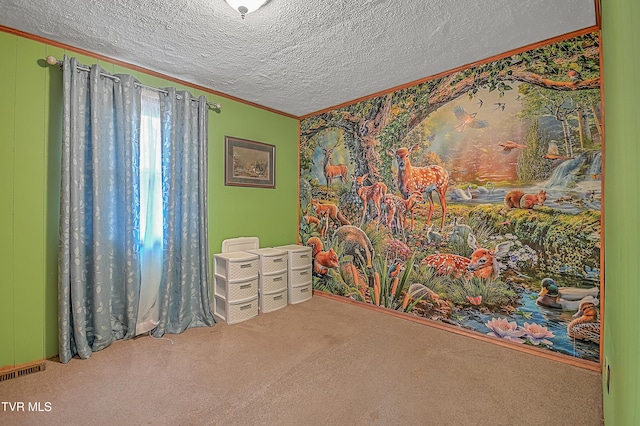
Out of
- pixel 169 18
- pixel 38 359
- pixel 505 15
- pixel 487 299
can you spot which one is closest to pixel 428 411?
pixel 487 299

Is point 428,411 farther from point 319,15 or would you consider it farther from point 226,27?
point 226,27

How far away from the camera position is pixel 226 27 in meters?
1.91

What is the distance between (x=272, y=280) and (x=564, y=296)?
2562 millimetres

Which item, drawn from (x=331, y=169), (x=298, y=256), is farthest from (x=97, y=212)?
(x=331, y=169)

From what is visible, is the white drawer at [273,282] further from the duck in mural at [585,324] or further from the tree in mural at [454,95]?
the duck in mural at [585,324]

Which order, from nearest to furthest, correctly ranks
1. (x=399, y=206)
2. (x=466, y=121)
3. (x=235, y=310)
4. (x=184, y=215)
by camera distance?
(x=466, y=121)
(x=184, y=215)
(x=235, y=310)
(x=399, y=206)

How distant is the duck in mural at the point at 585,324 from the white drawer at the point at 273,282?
2.53m

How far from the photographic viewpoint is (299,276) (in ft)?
11.1

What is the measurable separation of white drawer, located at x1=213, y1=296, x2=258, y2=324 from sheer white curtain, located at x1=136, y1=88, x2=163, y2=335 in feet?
1.83

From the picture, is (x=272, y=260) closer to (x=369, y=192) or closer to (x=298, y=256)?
(x=298, y=256)

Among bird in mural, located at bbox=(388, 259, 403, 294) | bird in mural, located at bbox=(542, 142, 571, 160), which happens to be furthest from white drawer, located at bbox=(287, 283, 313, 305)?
bird in mural, located at bbox=(542, 142, 571, 160)

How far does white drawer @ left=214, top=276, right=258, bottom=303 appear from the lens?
274 cm

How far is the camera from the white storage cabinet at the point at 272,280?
119 inches

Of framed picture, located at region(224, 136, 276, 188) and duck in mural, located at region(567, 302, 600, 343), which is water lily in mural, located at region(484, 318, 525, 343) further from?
framed picture, located at region(224, 136, 276, 188)
